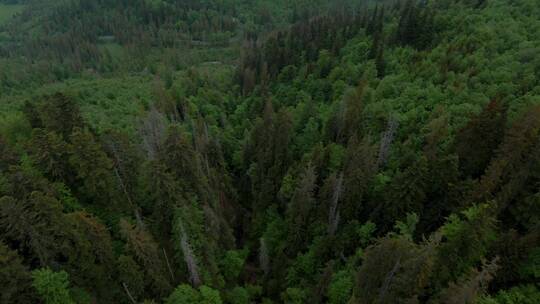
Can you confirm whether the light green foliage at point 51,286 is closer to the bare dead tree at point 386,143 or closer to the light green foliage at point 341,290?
the light green foliage at point 341,290

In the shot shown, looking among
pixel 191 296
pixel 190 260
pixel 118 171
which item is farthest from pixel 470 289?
pixel 118 171

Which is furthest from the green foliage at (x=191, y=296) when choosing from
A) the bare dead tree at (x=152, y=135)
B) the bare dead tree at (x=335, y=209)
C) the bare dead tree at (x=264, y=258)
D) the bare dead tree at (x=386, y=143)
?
the bare dead tree at (x=386, y=143)

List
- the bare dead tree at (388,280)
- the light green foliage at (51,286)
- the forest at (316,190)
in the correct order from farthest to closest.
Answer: the forest at (316,190)
the bare dead tree at (388,280)
the light green foliage at (51,286)

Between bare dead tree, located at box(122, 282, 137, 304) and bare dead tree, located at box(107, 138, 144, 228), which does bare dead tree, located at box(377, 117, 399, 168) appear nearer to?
bare dead tree, located at box(107, 138, 144, 228)

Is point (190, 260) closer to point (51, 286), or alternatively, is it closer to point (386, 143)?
point (51, 286)

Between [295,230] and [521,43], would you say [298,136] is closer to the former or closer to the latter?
[295,230]

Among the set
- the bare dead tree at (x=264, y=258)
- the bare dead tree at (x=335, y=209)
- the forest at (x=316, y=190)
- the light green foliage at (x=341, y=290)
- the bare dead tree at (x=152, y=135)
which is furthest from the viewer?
the bare dead tree at (x=152, y=135)
